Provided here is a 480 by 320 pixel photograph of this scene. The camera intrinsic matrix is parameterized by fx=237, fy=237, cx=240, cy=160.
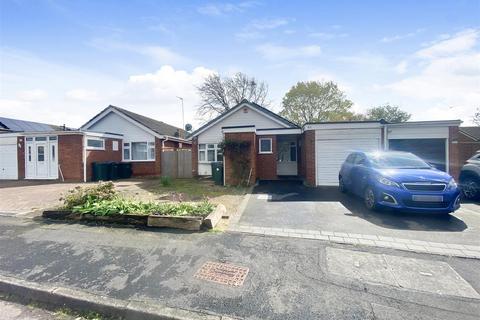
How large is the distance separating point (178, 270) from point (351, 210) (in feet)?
16.9

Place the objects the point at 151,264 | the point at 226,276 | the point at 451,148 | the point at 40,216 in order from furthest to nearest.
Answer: the point at 451,148 < the point at 40,216 < the point at 151,264 < the point at 226,276

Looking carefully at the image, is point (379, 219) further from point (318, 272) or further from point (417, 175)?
point (318, 272)

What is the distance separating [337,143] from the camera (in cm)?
1112

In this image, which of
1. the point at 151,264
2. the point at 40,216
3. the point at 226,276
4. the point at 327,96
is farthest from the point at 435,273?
the point at 327,96

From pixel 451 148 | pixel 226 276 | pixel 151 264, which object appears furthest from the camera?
pixel 451 148

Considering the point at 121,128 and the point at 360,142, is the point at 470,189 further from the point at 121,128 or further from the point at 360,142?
the point at 121,128

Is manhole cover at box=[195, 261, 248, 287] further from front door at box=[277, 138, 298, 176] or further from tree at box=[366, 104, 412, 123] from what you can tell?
tree at box=[366, 104, 412, 123]

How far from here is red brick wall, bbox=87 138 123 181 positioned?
14.7 m

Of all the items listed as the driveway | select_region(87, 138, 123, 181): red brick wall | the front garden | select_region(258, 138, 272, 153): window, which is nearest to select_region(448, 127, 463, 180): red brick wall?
the driveway

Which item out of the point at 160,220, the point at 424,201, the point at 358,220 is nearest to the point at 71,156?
the point at 160,220

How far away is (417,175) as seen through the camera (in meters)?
5.91

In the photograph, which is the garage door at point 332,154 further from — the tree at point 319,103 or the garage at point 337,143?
the tree at point 319,103

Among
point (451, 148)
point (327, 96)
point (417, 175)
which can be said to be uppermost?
point (327, 96)

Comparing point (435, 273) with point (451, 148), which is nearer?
point (435, 273)
